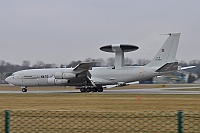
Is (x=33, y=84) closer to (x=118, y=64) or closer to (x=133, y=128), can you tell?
(x=118, y=64)

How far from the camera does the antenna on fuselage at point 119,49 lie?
54.2 metres

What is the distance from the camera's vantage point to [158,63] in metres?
52.0

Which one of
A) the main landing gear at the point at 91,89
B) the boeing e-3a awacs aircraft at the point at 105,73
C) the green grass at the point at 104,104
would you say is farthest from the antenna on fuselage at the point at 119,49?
the green grass at the point at 104,104

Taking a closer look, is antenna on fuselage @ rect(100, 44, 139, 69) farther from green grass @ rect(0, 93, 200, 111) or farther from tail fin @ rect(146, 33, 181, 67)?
green grass @ rect(0, 93, 200, 111)

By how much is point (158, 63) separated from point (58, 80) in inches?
482

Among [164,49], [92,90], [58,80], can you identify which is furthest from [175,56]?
[58,80]

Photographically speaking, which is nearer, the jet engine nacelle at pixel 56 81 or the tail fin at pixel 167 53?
the tail fin at pixel 167 53

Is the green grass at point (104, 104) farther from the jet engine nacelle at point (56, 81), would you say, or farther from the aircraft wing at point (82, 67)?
the jet engine nacelle at point (56, 81)

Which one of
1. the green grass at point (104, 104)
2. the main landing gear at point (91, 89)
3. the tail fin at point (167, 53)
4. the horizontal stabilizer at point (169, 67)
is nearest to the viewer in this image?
the green grass at point (104, 104)

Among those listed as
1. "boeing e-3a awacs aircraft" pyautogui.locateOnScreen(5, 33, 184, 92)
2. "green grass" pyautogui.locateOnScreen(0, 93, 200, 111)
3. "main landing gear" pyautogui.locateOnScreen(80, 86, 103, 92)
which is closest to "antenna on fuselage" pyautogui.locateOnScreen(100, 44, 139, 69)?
"boeing e-3a awacs aircraft" pyautogui.locateOnScreen(5, 33, 184, 92)

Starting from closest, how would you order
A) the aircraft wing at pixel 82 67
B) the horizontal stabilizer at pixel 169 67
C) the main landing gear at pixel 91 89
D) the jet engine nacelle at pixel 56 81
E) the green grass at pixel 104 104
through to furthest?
the green grass at pixel 104 104 < the horizontal stabilizer at pixel 169 67 < the aircraft wing at pixel 82 67 < the jet engine nacelle at pixel 56 81 < the main landing gear at pixel 91 89

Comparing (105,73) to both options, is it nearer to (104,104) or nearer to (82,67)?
(82,67)

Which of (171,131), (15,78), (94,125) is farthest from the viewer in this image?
(15,78)

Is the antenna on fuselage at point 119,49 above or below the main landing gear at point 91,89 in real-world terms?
above
